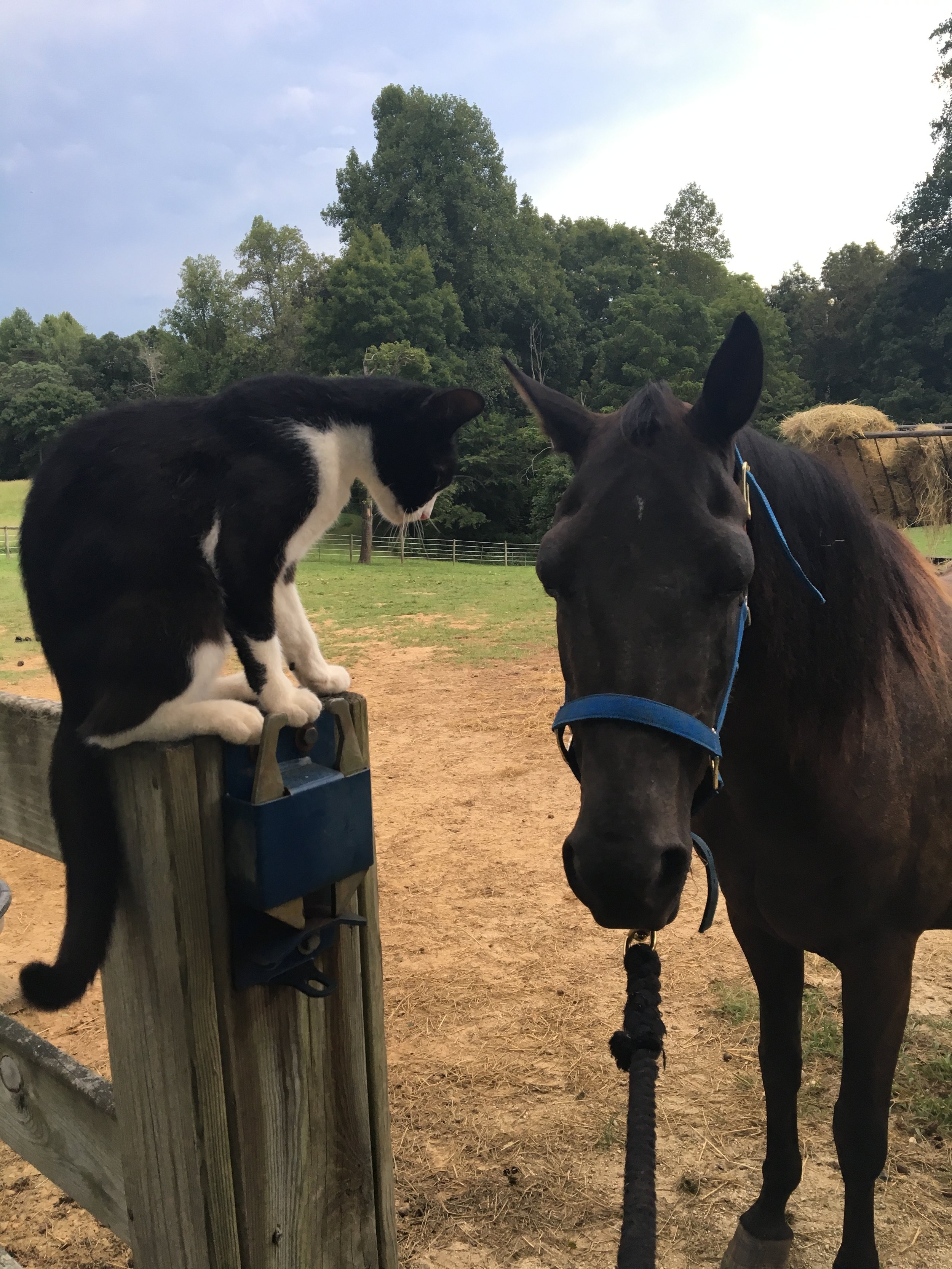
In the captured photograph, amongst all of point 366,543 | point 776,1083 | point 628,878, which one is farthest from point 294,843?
point 366,543

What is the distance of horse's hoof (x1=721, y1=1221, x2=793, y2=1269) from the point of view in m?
2.19

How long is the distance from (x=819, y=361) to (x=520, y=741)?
5038 cm

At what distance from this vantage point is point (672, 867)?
128 cm

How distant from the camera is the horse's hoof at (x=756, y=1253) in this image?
2189 millimetres

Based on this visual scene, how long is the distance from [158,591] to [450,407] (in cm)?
102

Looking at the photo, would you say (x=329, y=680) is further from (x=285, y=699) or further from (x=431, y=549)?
(x=431, y=549)

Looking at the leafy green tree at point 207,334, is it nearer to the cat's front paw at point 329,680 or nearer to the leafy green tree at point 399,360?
the leafy green tree at point 399,360

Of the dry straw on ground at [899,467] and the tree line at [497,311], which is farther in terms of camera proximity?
the tree line at [497,311]

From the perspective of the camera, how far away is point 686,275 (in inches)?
2090

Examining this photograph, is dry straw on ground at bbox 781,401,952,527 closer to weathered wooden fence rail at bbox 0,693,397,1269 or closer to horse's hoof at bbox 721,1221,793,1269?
horse's hoof at bbox 721,1221,793,1269

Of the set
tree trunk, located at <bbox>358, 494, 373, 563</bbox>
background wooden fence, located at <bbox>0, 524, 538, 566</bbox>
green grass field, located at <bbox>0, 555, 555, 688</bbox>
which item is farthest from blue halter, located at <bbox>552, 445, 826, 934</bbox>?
background wooden fence, located at <bbox>0, 524, 538, 566</bbox>

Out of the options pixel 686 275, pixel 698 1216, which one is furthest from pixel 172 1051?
pixel 686 275

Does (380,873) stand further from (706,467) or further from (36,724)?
(706,467)

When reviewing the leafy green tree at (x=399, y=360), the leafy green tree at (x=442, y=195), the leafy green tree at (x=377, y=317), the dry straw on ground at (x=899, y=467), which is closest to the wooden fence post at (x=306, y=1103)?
the dry straw on ground at (x=899, y=467)
